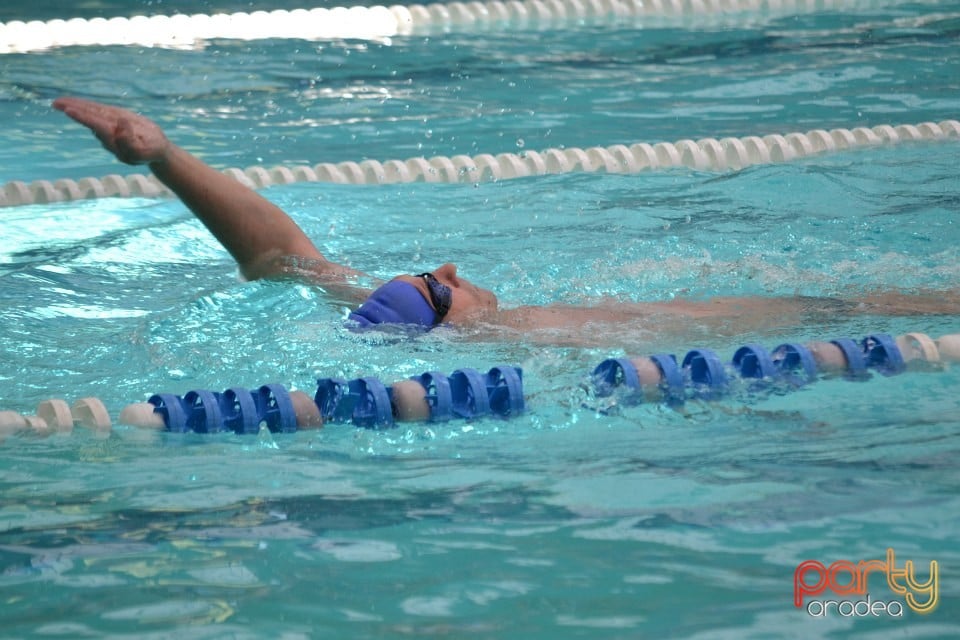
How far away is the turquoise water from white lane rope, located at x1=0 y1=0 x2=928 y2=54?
2036 mm

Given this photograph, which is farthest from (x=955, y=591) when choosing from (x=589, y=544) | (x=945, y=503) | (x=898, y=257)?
(x=898, y=257)

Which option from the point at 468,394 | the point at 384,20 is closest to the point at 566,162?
the point at 468,394

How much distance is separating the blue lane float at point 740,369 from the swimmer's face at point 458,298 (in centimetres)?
62

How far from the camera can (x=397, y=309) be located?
3289 mm

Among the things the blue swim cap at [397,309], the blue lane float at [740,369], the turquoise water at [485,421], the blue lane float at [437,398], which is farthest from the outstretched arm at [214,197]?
the blue lane float at [740,369]

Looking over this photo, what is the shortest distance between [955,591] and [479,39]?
7389 millimetres

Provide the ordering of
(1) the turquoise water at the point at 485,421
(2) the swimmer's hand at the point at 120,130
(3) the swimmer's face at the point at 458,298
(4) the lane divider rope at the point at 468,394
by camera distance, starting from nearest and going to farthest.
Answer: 1. (1) the turquoise water at the point at 485,421
2. (4) the lane divider rope at the point at 468,394
3. (2) the swimmer's hand at the point at 120,130
4. (3) the swimmer's face at the point at 458,298

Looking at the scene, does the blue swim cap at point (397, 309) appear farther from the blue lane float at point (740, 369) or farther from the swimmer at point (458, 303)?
the blue lane float at point (740, 369)

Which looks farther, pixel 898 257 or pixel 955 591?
pixel 898 257

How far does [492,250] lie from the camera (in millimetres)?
4426

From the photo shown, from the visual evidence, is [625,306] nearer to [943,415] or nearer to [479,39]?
[943,415]

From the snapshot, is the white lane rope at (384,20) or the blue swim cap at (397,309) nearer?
the blue swim cap at (397,309)

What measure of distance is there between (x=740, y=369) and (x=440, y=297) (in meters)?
0.87

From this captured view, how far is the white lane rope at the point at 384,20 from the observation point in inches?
345
